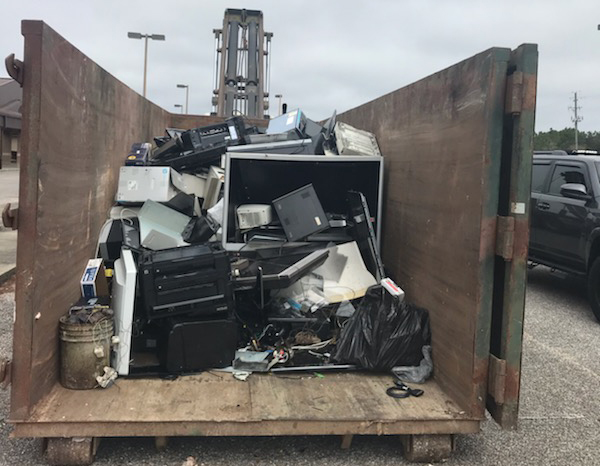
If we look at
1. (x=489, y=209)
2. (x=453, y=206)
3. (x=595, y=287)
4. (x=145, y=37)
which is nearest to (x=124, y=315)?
(x=453, y=206)

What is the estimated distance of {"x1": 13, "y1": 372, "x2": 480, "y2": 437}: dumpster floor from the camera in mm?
2529

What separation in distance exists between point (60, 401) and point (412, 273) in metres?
2.25

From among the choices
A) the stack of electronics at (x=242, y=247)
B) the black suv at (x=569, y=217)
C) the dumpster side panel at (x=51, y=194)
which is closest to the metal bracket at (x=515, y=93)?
the stack of electronics at (x=242, y=247)

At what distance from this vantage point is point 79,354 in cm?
286

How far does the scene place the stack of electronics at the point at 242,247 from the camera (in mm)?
3230

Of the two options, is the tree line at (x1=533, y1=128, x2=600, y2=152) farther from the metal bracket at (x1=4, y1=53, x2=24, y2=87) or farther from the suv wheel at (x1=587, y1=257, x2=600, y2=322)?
the metal bracket at (x1=4, y1=53, x2=24, y2=87)

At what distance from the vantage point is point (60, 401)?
2701mm

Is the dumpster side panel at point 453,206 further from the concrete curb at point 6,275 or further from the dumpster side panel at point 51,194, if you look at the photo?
the concrete curb at point 6,275

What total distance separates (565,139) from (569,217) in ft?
141

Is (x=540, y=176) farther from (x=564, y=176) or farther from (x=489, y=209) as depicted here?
(x=489, y=209)

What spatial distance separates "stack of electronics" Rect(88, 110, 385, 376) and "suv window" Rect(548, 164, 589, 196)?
324cm

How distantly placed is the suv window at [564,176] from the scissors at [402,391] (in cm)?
430

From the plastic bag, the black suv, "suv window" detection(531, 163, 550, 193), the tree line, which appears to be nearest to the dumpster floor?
the plastic bag

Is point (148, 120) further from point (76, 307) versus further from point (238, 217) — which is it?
point (76, 307)
